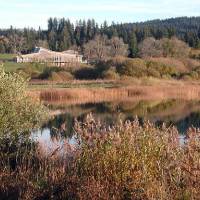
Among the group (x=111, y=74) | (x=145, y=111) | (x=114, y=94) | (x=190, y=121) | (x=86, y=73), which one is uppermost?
(x=190, y=121)

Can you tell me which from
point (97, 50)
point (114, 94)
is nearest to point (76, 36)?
point (97, 50)

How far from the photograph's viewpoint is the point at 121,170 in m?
8.40

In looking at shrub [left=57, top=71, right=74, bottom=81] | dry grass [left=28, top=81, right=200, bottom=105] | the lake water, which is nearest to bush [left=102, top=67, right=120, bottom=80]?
shrub [left=57, top=71, right=74, bottom=81]

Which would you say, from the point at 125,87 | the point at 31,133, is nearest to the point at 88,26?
the point at 125,87

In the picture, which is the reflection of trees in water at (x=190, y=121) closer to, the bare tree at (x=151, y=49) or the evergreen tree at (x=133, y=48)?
the bare tree at (x=151, y=49)

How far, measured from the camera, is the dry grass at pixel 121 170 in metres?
7.75

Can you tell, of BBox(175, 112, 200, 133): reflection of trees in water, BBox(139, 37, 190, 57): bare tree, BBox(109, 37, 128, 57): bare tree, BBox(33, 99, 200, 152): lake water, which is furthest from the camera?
BBox(109, 37, 128, 57): bare tree

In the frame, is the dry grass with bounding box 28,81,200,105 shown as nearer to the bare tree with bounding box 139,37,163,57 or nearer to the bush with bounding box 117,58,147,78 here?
the bush with bounding box 117,58,147,78

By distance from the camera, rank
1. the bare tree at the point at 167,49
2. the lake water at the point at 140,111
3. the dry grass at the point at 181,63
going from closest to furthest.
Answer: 1. the lake water at the point at 140,111
2. the dry grass at the point at 181,63
3. the bare tree at the point at 167,49

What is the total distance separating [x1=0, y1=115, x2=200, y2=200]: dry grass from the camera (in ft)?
25.4

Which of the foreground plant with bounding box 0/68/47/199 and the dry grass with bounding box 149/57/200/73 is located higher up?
the foreground plant with bounding box 0/68/47/199

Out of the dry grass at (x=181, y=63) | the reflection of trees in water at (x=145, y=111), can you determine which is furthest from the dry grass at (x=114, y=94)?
the dry grass at (x=181, y=63)

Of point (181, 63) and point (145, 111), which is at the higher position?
point (181, 63)

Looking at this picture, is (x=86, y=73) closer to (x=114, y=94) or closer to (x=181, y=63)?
(x=181, y=63)
